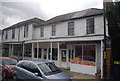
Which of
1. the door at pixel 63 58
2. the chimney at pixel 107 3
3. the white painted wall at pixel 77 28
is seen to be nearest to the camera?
the chimney at pixel 107 3

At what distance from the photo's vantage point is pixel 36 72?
19.7ft

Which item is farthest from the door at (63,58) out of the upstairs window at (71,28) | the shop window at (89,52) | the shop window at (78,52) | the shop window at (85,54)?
the shop window at (89,52)

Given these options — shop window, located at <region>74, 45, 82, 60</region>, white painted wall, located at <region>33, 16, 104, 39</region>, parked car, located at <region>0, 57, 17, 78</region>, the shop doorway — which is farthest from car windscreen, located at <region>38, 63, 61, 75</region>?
white painted wall, located at <region>33, 16, 104, 39</region>

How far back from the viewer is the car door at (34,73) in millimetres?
5765

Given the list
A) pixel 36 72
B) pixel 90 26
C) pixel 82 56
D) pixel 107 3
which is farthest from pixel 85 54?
pixel 36 72

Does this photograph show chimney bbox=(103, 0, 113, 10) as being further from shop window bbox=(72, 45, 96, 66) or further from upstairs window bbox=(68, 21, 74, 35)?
upstairs window bbox=(68, 21, 74, 35)

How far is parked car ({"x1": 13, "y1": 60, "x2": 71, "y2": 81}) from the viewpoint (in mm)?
5789

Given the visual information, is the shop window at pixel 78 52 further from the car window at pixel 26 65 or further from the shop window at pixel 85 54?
the car window at pixel 26 65

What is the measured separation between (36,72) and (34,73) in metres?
Answer: 0.13

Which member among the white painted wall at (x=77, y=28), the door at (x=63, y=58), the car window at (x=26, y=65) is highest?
the white painted wall at (x=77, y=28)

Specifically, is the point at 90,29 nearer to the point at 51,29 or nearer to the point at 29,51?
the point at 51,29

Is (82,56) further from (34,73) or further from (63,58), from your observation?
(34,73)

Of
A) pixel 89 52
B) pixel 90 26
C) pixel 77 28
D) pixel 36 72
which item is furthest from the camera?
pixel 77 28

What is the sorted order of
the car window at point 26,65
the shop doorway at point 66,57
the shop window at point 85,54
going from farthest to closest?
the shop doorway at point 66,57, the shop window at point 85,54, the car window at point 26,65
